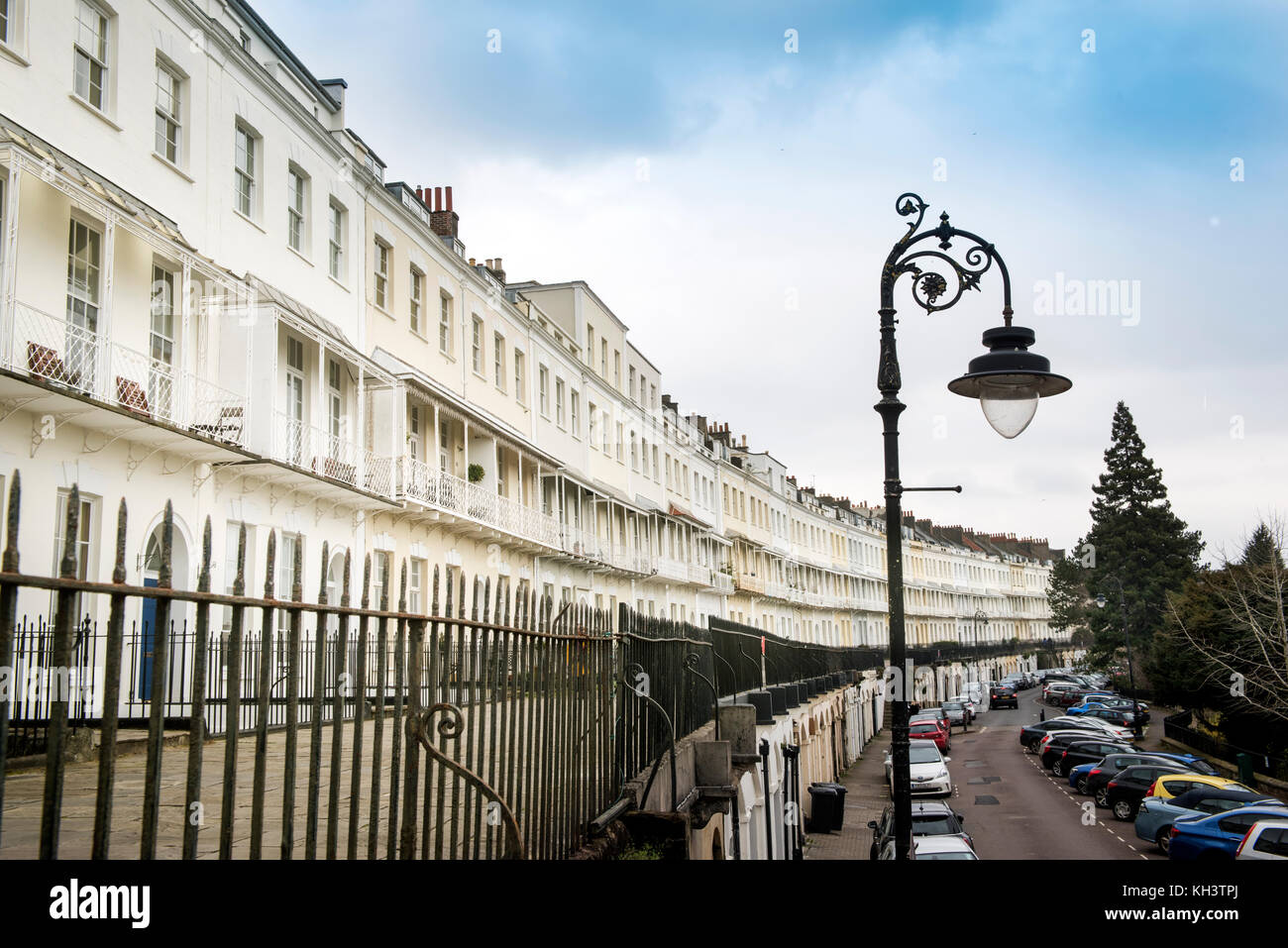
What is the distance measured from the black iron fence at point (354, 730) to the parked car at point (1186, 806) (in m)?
18.9

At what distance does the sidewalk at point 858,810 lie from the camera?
1115 inches

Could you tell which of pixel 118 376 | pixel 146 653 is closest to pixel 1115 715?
pixel 118 376

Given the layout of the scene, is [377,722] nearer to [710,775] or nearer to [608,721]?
[608,721]

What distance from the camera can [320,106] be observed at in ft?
77.4

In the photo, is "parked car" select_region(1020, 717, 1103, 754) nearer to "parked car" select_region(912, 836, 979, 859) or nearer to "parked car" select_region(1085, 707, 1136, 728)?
"parked car" select_region(1085, 707, 1136, 728)

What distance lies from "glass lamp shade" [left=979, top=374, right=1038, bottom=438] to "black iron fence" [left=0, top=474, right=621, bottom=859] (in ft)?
10.5

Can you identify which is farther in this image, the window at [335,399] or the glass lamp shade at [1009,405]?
the window at [335,399]

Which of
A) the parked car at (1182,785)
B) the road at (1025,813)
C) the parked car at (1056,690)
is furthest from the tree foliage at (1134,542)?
the parked car at (1182,785)

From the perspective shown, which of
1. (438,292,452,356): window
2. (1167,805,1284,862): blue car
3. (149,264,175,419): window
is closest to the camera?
(149,264,175,419): window

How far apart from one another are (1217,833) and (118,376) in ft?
64.9

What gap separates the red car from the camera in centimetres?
4612

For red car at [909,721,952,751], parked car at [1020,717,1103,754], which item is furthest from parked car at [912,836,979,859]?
parked car at [1020,717,1103,754]

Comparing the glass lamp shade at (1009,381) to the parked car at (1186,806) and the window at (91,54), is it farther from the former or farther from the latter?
the parked car at (1186,806)
